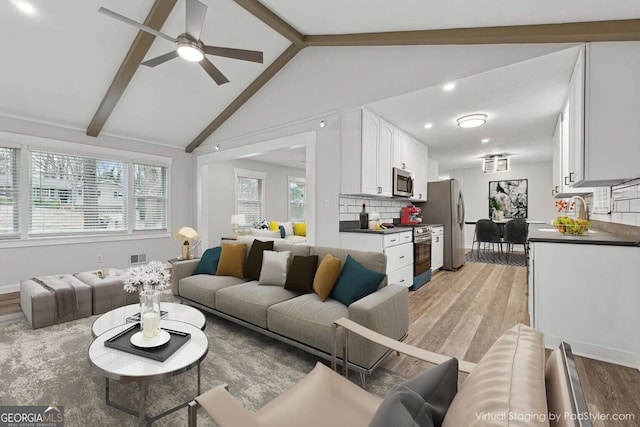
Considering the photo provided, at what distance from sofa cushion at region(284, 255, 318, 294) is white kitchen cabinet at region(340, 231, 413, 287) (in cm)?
122

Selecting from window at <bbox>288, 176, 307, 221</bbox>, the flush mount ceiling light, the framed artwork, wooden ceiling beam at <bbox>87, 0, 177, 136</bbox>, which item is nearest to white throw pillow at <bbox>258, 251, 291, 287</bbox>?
wooden ceiling beam at <bbox>87, 0, 177, 136</bbox>

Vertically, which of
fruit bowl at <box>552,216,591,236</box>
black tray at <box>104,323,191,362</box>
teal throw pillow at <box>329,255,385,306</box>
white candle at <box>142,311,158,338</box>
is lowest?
black tray at <box>104,323,191,362</box>

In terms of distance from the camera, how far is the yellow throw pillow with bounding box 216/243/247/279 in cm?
322

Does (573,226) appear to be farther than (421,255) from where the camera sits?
No

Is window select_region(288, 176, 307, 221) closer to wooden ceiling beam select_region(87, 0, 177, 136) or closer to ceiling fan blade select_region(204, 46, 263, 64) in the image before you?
wooden ceiling beam select_region(87, 0, 177, 136)

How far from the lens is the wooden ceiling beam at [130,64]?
3105 mm

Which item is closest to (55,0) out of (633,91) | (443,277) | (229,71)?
(229,71)

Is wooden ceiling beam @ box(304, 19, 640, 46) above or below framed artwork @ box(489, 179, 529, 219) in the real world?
above

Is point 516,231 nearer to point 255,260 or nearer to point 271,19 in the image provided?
point 255,260

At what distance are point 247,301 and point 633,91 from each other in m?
3.49

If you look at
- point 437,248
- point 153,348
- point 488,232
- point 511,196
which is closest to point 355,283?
point 153,348

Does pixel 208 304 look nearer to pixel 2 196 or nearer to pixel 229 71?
pixel 229 71

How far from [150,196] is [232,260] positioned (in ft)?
11.3

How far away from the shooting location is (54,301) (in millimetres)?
2945
